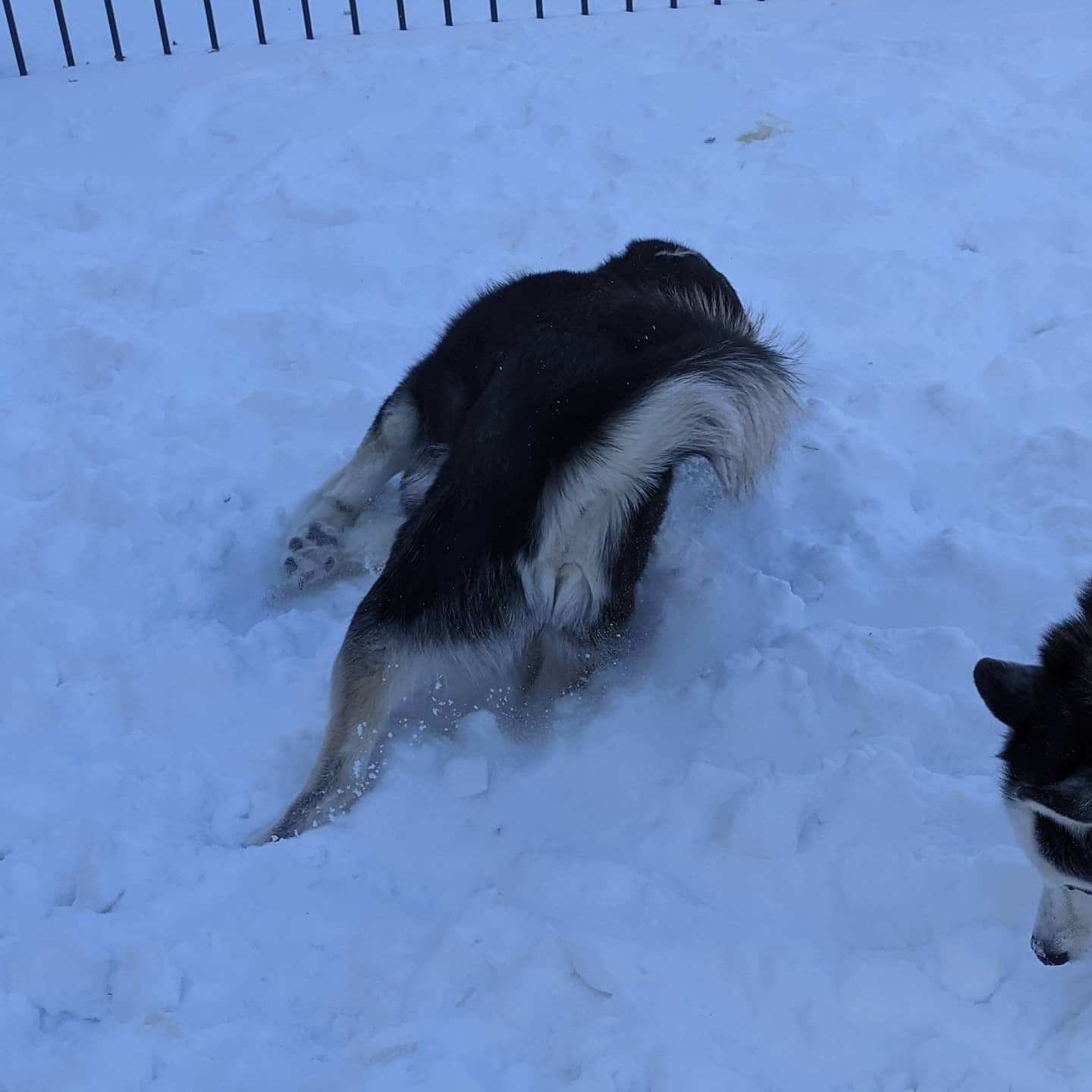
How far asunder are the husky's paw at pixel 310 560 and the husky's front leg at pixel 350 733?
2.87 ft

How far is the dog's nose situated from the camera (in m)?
1.84

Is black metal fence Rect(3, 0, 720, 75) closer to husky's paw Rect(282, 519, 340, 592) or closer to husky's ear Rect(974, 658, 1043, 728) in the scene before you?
husky's paw Rect(282, 519, 340, 592)

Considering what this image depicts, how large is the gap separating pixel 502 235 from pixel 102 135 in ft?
8.21

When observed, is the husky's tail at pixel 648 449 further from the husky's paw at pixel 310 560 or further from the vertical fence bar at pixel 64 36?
the vertical fence bar at pixel 64 36

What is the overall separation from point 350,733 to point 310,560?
994 millimetres

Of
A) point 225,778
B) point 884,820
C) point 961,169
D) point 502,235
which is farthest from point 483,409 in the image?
point 961,169

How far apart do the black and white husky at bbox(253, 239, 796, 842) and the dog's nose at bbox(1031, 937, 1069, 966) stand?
3.49 ft

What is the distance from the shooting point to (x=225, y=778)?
8.32 feet

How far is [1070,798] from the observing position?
171cm

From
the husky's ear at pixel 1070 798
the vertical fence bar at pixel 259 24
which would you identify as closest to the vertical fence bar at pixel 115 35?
the vertical fence bar at pixel 259 24

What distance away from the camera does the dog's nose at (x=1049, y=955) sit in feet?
6.02

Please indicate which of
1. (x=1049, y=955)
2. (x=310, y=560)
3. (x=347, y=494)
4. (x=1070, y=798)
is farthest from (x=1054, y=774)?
(x=347, y=494)

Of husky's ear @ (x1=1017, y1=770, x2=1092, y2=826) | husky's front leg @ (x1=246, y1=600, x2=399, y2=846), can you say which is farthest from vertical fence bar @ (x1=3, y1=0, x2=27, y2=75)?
husky's ear @ (x1=1017, y1=770, x2=1092, y2=826)

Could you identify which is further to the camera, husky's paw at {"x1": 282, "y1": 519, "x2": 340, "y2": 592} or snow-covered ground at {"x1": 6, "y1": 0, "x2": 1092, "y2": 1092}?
husky's paw at {"x1": 282, "y1": 519, "x2": 340, "y2": 592}
